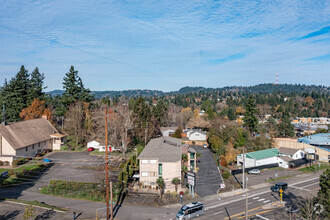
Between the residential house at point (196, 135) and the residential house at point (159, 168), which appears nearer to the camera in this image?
the residential house at point (159, 168)

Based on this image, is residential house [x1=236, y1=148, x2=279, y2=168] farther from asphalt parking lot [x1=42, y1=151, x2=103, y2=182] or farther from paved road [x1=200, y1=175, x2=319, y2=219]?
asphalt parking lot [x1=42, y1=151, x2=103, y2=182]

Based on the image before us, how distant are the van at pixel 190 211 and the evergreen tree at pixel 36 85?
63.3 m

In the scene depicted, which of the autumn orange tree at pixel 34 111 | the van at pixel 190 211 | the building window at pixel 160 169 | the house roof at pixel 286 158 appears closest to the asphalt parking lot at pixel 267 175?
the house roof at pixel 286 158

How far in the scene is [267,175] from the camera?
4681 cm

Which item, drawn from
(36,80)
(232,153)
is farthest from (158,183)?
(36,80)

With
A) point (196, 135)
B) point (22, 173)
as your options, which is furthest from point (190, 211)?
point (196, 135)

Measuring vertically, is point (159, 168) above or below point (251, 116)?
below

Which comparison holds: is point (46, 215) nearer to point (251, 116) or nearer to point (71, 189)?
point (71, 189)

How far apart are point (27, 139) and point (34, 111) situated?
2066 cm

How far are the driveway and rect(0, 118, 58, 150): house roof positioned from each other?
36403 millimetres

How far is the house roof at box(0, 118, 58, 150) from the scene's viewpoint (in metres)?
47.9

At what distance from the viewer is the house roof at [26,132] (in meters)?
47.9

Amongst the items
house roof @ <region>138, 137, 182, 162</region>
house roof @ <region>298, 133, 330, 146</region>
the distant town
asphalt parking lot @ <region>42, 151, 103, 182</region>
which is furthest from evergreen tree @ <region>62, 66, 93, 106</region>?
house roof @ <region>298, 133, 330, 146</region>

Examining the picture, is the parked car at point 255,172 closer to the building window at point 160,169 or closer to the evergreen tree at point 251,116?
the building window at point 160,169
